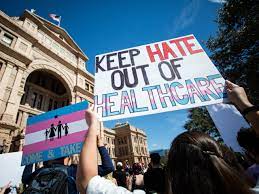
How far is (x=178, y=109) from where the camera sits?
2170 millimetres

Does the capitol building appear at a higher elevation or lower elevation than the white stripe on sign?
higher

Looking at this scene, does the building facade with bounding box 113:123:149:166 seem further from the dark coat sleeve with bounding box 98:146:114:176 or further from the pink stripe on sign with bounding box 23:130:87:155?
the dark coat sleeve with bounding box 98:146:114:176

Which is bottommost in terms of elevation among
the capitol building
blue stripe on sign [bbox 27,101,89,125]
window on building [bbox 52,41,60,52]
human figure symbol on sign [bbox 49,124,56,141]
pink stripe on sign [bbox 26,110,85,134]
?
human figure symbol on sign [bbox 49,124,56,141]

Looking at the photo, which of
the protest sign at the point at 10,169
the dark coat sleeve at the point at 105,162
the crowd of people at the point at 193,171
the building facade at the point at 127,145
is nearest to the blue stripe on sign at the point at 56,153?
the dark coat sleeve at the point at 105,162

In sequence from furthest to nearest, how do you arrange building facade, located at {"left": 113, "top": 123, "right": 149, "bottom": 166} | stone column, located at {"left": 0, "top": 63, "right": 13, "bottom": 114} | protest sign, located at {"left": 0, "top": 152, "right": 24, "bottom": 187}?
building facade, located at {"left": 113, "top": 123, "right": 149, "bottom": 166}, stone column, located at {"left": 0, "top": 63, "right": 13, "bottom": 114}, protest sign, located at {"left": 0, "top": 152, "right": 24, "bottom": 187}

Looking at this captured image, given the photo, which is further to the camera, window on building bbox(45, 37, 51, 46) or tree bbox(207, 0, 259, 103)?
window on building bbox(45, 37, 51, 46)

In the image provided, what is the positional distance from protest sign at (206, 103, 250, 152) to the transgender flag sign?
2212 millimetres

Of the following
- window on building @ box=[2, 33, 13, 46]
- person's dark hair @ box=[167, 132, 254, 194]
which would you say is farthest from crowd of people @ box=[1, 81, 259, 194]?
window on building @ box=[2, 33, 13, 46]

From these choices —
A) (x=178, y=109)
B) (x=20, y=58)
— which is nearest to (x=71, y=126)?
(x=178, y=109)

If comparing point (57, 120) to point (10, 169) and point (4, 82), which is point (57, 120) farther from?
point (4, 82)

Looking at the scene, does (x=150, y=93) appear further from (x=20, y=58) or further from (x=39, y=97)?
(x=39, y=97)

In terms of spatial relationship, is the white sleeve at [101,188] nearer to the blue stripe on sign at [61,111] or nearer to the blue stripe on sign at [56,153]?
the blue stripe on sign at [56,153]

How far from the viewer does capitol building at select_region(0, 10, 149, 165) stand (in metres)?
15.8

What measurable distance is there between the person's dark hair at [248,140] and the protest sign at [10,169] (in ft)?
17.1
